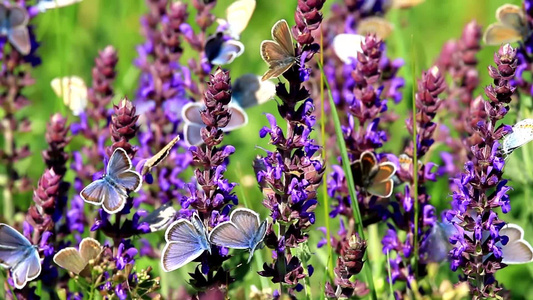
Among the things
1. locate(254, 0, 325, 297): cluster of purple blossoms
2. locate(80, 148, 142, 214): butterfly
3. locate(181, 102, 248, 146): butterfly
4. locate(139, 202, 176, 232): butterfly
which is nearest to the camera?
locate(254, 0, 325, 297): cluster of purple blossoms

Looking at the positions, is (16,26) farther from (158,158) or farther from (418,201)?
(418,201)

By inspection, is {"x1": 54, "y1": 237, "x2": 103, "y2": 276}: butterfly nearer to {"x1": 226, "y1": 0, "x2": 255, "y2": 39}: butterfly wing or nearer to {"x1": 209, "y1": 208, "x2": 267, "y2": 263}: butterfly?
{"x1": 209, "y1": 208, "x2": 267, "y2": 263}: butterfly

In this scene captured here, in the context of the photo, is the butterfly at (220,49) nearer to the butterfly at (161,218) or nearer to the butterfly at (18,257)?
the butterfly at (161,218)

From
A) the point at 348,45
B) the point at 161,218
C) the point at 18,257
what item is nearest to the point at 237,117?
the point at 348,45

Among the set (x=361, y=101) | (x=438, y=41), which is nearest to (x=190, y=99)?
(x=361, y=101)

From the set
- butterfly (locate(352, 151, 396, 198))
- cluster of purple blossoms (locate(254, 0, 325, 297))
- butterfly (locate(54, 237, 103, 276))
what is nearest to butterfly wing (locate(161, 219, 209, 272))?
cluster of purple blossoms (locate(254, 0, 325, 297))

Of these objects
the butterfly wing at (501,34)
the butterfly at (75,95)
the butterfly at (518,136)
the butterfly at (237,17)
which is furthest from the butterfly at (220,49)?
the butterfly at (518,136)
